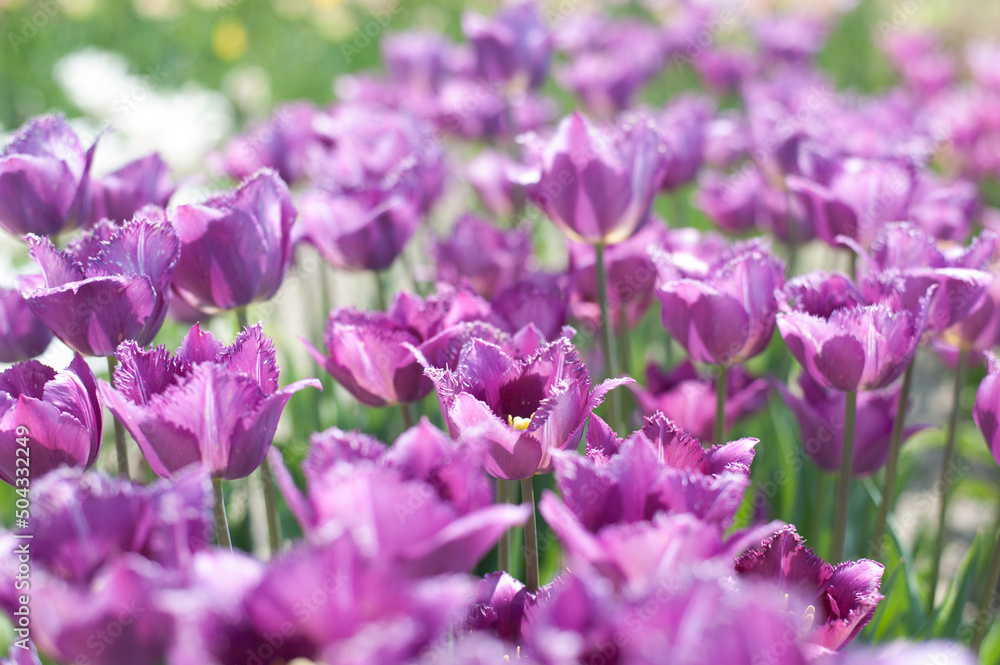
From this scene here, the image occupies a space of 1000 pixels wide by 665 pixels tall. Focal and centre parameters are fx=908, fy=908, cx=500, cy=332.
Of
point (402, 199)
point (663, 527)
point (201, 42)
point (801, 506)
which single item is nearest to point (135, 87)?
point (201, 42)

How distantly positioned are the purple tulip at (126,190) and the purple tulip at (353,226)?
29 centimetres

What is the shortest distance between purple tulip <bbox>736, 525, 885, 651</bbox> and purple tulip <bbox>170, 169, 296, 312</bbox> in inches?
32.0

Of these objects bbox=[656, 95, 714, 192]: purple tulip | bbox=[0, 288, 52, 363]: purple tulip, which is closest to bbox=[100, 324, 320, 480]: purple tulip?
bbox=[0, 288, 52, 363]: purple tulip

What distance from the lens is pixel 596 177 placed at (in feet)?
5.21

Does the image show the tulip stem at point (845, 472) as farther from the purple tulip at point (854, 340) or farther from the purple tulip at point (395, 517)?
the purple tulip at point (395, 517)

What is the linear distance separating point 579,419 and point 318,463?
15.9 inches

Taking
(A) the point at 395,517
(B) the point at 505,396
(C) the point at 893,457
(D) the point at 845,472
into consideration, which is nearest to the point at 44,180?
(B) the point at 505,396

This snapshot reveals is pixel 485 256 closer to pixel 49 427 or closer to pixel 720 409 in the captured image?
pixel 720 409

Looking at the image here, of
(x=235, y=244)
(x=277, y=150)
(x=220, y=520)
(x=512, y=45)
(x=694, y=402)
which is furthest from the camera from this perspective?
(x=512, y=45)

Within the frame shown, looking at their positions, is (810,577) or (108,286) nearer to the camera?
(810,577)

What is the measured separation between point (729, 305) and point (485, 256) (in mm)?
765

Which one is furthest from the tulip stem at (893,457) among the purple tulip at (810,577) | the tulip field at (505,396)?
the purple tulip at (810,577)

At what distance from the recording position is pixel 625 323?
77.5 inches

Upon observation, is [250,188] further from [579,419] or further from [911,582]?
[911,582]
